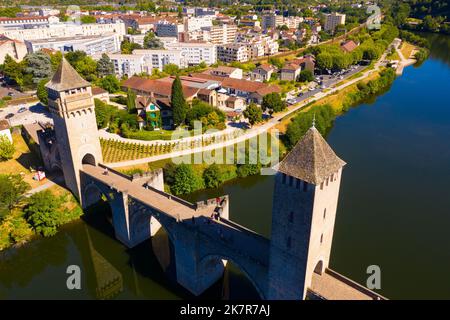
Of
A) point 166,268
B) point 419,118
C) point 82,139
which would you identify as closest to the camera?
point 166,268

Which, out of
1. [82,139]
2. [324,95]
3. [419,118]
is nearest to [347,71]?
[324,95]

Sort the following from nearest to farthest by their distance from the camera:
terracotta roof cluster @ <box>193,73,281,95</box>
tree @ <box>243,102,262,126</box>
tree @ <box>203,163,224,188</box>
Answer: tree @ <box>203,163,224,188</box>, tree @ <box>243,102,262,126</box>, terracotta roof cluster @ <box>193,73,281,95</box>

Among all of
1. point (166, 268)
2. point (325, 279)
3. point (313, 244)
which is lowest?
point (166, 268)

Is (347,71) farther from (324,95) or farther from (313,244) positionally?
(313,244)

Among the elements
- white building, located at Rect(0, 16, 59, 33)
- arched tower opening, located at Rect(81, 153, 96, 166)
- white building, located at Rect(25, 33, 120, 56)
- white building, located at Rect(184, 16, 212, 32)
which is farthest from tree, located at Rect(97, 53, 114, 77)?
white building, located at Rect(0, 16, 59, 33)

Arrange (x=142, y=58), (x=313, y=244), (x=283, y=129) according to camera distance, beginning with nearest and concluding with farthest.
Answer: (x=313, y=244) < (x=283, y=129) < (x=142, y=58)

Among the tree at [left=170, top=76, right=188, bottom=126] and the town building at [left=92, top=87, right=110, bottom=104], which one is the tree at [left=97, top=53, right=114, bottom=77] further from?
the tree at [left=170, top=76, right=188, bottom=126]

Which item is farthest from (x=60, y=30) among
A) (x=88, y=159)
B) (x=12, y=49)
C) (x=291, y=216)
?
(x=291, y=216)
